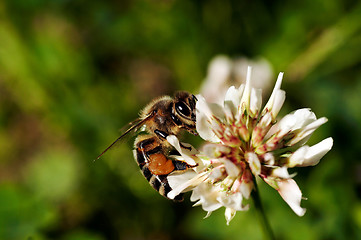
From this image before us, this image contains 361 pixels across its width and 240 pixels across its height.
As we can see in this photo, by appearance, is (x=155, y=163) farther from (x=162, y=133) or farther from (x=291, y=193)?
(x=291, y=193)

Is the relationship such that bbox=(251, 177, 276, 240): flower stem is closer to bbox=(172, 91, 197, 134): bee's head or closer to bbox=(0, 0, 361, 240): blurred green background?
bbox=(172, 91, 197, 134): bee's head

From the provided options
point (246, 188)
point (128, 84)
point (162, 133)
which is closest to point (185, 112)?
point (162, 133)

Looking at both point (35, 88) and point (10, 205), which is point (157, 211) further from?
point (35, 88)

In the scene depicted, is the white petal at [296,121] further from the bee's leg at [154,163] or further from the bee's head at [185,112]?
the bee's leg at [154,163]

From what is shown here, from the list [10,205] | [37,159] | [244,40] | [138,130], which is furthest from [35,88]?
[138,130]

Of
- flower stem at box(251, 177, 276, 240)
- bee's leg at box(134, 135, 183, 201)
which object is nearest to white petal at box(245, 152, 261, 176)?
flower stem at box(251, 177, 276, 240)
